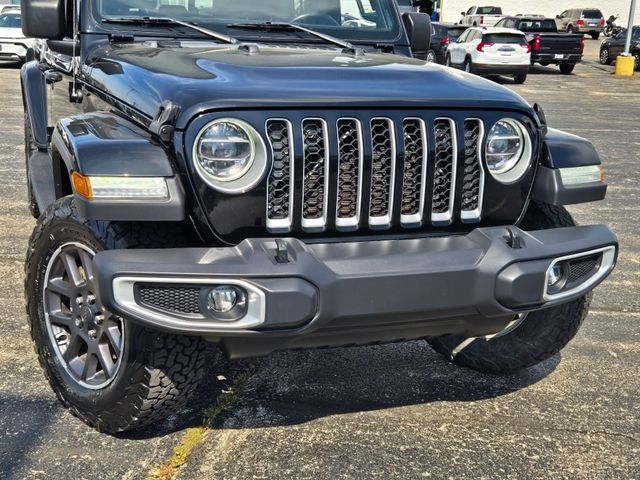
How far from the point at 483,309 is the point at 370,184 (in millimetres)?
571

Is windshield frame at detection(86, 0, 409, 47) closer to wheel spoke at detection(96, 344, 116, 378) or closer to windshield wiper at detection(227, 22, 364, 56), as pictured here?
windshield wiper at detection(227, 22, 364, 56)

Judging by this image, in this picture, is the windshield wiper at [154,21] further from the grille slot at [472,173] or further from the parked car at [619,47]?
the parked car at [619,47]

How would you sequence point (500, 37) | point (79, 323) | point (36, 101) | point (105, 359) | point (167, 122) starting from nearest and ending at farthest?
1. point (167, 122)
2. point (105, 359)
3. point (79, 323)
4. point (36, 101)
5. point (500, 37)

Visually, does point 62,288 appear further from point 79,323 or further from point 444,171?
point 444,171

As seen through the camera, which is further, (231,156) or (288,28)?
(288,28)

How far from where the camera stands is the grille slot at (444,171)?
2.91 metres

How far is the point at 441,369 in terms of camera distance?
3857 mm

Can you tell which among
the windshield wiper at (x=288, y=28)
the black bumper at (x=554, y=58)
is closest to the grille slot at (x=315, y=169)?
the windshield wiper at (x=288, y=28)

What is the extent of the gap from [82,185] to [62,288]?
63 centimetres

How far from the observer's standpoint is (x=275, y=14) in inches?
165

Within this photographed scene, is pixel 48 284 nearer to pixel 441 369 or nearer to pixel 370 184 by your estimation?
pixel 370 184

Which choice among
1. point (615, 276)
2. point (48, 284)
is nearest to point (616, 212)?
point (615, 276)

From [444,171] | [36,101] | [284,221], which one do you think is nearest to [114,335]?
[284,221]

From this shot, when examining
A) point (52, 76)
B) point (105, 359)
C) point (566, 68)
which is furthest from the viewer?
point (566, 68)
